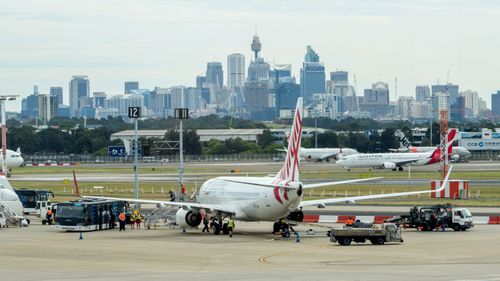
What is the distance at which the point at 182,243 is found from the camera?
77.4 meters

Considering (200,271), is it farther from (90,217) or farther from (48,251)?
(90,217)

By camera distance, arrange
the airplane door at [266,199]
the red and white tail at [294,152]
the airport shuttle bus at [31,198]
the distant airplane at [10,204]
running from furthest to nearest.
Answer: the airport shuttle bus at [31,198]
the distant airplane at [10,204]
the airplane door at [266,199]
the red and white tail at [294,152]

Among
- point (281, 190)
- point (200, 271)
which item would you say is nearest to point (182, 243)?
point (281, 190)

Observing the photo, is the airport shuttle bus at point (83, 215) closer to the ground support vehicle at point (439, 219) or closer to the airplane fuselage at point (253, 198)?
the airplane fuselage at point (253, 198)

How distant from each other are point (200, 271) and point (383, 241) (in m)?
19.0

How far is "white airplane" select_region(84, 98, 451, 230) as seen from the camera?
3091 inches

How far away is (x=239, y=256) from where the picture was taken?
Result: 6775 centimetres

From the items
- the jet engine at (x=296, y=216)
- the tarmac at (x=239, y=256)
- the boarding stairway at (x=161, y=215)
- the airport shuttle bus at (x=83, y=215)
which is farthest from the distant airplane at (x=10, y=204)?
the jet engine at (x=296, y=216)

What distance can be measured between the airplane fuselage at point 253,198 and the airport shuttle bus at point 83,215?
7546mm

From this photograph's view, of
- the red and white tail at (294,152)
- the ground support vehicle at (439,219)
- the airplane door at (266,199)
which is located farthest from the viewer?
the ground support vehicle at (439,219)

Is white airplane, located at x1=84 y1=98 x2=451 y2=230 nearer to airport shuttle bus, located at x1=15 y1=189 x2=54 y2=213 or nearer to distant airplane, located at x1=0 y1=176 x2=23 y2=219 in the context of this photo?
distant airplane, located at x1=0 y1=176 x2=23 y2=219

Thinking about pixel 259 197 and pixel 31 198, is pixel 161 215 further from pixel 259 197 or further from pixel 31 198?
pixel 31 198

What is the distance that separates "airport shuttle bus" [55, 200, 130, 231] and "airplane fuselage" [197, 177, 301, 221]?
7.55m

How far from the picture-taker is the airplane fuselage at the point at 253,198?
7925cm
